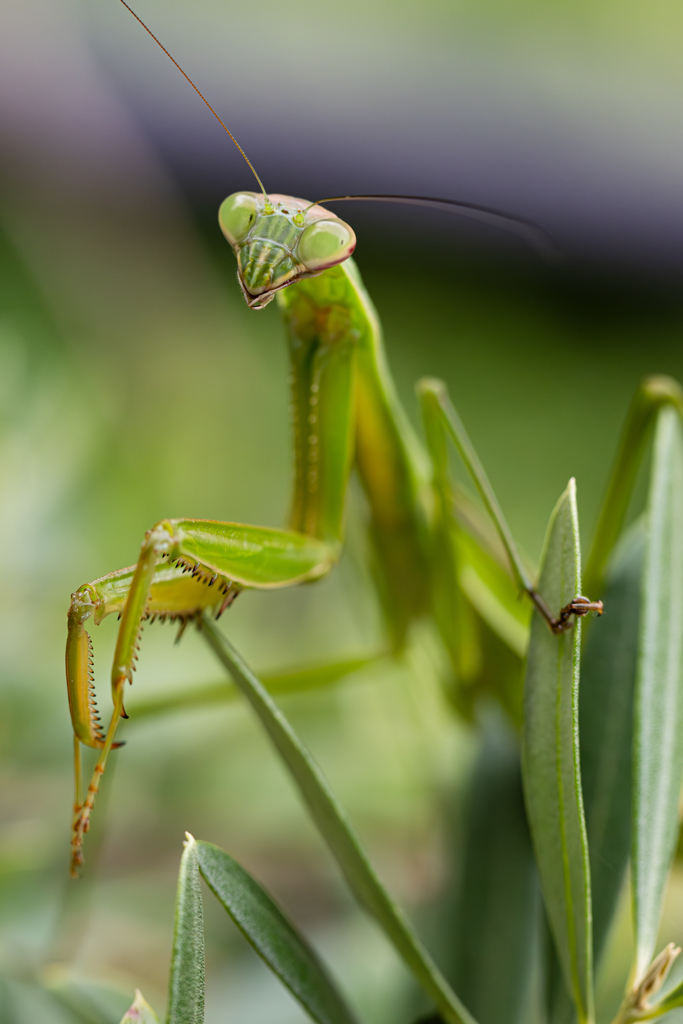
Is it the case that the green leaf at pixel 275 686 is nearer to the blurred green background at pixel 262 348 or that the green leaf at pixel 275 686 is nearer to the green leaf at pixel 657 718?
the blurred green background at pixel 262 348

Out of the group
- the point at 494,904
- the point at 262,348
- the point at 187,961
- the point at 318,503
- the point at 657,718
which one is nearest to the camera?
the point at 187,961

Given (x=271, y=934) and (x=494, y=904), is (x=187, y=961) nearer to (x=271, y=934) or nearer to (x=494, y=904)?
(x=271, y=934)

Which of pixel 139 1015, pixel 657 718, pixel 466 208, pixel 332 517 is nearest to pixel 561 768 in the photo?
pixel 657 718

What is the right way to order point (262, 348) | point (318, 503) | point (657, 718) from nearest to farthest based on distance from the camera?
1. point (657, 718)
2. point (318, 503)
3. point (262, 348)

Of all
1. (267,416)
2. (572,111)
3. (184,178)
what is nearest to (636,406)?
(267,416)

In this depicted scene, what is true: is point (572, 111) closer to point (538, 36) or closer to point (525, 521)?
point (538, 36)

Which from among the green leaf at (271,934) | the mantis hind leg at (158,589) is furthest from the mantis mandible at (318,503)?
the green leaf at (271,934)

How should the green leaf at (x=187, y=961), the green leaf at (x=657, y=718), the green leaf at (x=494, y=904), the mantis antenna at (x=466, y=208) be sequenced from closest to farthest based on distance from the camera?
the green leaf at (x=187, y=961)
the green leaf at (x=657, y=718)
the green leaf at (x=494, y=904)
the mantis antenna at (x=466, y=208)
